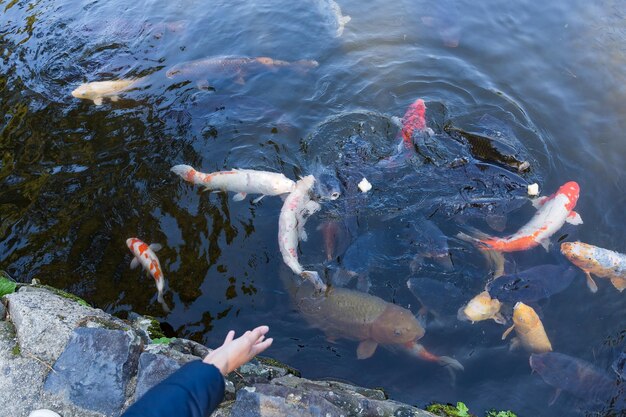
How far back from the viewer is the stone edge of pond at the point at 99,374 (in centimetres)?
349

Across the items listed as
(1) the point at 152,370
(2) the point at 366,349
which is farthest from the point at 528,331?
(1) the point at 152,370

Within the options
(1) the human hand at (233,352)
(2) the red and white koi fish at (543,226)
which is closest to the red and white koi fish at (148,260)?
(1) the human hand at (233,352)

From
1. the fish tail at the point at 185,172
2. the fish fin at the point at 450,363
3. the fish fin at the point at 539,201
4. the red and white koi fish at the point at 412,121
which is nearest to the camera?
the fish fin at the point at 450,363

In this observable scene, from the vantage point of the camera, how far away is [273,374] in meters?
4.29

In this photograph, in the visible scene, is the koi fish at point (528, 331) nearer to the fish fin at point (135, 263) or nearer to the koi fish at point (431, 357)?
the koi fish at point (431, 357)

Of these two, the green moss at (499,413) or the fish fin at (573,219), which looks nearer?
the green moss at (499,413)

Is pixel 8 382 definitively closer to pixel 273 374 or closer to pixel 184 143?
pixel 273 374

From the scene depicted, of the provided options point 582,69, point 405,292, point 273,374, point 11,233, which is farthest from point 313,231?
point 582,69

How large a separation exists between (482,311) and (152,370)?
11.7 ft

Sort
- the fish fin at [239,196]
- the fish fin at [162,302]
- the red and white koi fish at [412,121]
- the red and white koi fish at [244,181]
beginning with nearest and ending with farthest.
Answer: the fish fin at [162,302] → the red and white koi fish at [244,181] → the fish fin at [239,196] → the red and white koi fish at [412,121]

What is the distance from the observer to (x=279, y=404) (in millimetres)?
3449

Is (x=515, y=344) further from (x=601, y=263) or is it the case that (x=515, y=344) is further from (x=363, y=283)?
(x=363, y=283)

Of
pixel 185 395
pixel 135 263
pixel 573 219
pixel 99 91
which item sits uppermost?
pixel 185 395

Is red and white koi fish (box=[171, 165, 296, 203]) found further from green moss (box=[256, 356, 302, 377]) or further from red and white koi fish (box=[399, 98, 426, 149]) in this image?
green moss (box=[256, 356, 302, 377])
